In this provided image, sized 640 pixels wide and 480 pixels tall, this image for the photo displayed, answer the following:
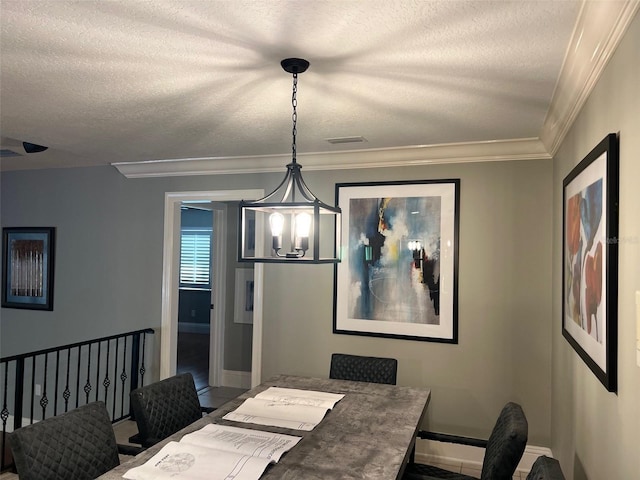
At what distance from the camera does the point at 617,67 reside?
5.26 ft

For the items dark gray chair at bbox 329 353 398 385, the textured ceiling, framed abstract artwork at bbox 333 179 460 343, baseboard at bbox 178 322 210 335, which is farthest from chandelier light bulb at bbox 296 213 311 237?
baseboard at bbox 178 322 210 335

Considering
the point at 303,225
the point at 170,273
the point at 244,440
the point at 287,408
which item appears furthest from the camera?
the point at 170,273

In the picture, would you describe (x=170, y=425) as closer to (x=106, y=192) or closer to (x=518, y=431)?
(x=518, y=431)

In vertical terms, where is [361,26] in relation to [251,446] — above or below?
above

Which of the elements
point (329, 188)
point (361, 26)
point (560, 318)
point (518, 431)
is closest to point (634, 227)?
point (518, 431)

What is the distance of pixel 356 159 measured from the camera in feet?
12.5

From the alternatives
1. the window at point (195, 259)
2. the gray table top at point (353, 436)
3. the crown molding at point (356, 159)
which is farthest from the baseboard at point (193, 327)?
the gray table top at point (353, 436)

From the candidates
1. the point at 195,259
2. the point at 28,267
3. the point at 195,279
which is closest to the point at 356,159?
the point at 28,267

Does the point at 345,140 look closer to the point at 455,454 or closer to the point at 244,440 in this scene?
the point at 244,440

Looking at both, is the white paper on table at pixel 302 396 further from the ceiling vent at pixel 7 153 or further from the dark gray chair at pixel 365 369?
the ceiling vent at pixel 7 153

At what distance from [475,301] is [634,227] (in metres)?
2.19

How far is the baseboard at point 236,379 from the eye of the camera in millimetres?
5500

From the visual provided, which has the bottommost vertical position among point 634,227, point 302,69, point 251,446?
point 251,446

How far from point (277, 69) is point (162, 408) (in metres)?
1.71
